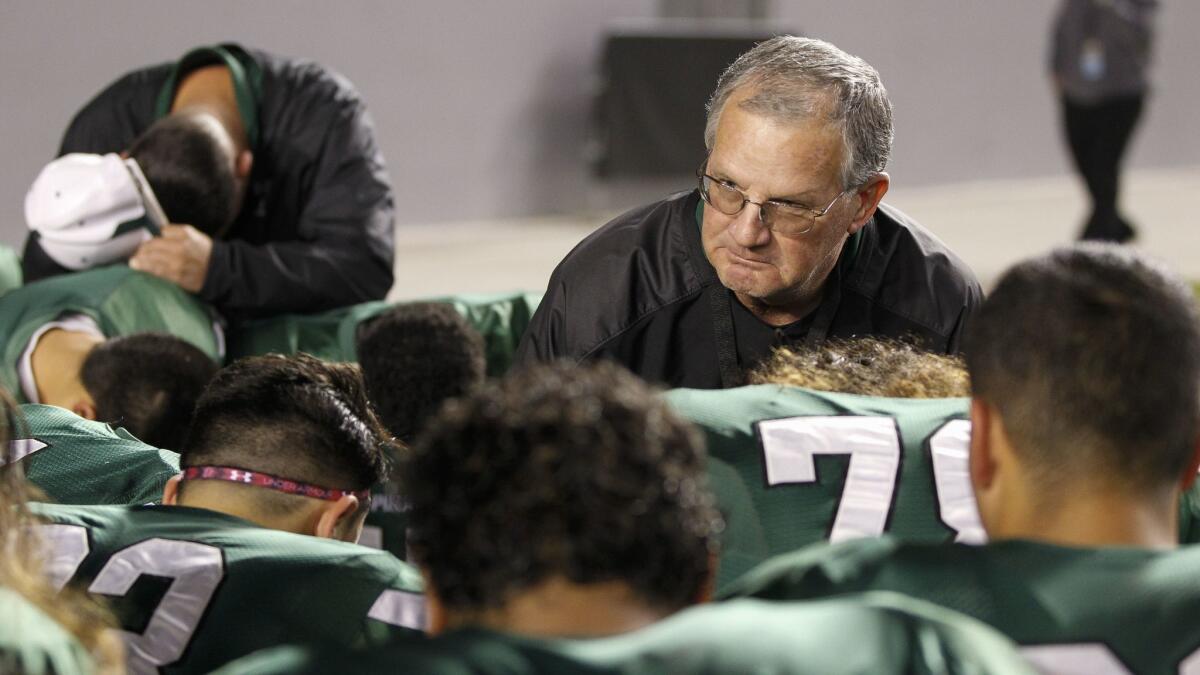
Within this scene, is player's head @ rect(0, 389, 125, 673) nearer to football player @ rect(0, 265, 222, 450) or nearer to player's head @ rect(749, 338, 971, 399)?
player's head @ rect(749, 338, 971, 399)

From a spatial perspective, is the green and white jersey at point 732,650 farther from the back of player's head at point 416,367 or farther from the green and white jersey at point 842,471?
the back of player's head at point 416,367

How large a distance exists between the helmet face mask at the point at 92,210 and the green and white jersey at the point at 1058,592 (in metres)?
2.54

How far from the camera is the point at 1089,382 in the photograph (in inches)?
54.2

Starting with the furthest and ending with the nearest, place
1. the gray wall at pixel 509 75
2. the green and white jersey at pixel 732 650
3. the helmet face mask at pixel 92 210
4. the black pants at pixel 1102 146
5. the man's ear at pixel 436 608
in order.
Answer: the black pants at pixel 1102 146 → the gray wall at pixel 509 75 → the helmet face mask at pixel 92 210 → the man's ear at pixel 436 608 → the green and white jersey at pixel 732 650

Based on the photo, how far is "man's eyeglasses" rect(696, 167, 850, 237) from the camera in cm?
238

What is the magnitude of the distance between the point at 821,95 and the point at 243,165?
1.97m

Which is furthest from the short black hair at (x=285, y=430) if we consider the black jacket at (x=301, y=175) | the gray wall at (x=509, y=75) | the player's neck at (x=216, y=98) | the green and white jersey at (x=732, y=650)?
the gray wall at (x=509, y=75)

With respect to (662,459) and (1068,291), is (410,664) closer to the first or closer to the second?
(662,459)

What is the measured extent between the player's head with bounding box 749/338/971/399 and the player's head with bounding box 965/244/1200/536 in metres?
0.53

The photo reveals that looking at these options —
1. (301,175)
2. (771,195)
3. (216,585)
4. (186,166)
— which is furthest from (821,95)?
(301,175)

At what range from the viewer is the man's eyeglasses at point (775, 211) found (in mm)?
2383

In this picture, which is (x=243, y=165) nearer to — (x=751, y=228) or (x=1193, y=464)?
(x=751, y=228)

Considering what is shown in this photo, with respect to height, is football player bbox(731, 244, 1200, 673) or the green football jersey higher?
football player bbox(731, 244, 1200, 673)

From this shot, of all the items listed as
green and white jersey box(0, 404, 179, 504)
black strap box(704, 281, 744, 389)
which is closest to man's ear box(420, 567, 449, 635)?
green and white jersey box(0, 404, 179, 504)
